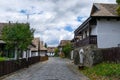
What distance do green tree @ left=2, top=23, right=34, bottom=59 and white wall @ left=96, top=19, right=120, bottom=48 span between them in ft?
27.7

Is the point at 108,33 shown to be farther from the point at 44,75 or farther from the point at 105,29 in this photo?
the point at 44,75

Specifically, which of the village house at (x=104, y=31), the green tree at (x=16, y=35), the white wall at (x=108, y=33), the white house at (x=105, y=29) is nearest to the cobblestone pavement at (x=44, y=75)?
the green tree at (x=16, y=35)

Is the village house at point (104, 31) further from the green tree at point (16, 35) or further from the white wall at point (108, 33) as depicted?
the green tree at point (16, 35)

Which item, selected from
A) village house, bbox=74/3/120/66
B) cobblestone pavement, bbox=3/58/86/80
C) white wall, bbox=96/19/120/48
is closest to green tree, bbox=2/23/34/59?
cobblestone pavement, bbox=3/58/86/80

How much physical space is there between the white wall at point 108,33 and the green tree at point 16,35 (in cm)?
845

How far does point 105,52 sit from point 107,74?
8.90 metres

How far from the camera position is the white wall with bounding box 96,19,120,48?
34906 millimetres

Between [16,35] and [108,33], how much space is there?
10.9 m

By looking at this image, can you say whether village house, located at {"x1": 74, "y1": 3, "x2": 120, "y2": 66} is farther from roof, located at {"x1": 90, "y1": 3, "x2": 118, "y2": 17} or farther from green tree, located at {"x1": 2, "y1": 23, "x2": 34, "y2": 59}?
green tree, located at {"x1": 2, "y1": 23, "x2": 34, "y2": 59}

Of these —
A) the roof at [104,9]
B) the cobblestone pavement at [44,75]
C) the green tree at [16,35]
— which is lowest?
the cobblestone pavement at [44,75]

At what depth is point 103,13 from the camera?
3469 centimetres

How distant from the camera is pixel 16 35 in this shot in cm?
3334

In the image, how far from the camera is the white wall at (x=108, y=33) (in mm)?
34906

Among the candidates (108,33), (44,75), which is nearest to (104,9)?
(108,33)
